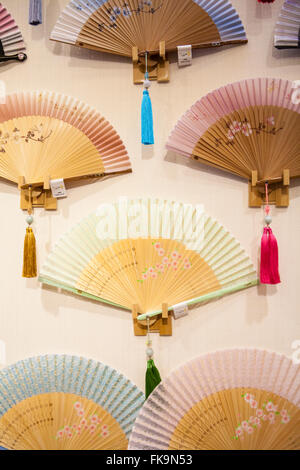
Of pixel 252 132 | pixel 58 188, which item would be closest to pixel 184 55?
pixel 252 132

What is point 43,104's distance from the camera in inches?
74.1

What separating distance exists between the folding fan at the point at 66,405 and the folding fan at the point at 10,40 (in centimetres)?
130

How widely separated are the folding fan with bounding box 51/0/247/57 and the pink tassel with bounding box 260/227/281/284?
0.84 m

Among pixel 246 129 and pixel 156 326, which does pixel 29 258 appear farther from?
pixel 246 129

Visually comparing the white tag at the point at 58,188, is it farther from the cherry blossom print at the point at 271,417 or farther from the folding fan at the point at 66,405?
the cherry blossom print at the point at 271,417

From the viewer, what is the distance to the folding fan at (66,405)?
1790 millimetres

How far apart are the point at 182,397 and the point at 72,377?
0.46 meters

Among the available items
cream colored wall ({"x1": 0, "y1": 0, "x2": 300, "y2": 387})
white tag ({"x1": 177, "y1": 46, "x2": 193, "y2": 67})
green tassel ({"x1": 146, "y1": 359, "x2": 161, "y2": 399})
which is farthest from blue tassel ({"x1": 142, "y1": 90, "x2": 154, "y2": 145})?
green tassel ({"x1": 146, "y1": 359, "x2": 161, "y2": 399})

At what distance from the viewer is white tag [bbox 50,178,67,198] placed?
1.83 m

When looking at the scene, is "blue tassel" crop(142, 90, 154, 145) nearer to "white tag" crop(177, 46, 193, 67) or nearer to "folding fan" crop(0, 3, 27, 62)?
"white tag" crop(177, 46, 193, 67)

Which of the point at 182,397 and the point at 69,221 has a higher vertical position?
the point at 69,221

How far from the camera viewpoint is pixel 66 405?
1817 mm
